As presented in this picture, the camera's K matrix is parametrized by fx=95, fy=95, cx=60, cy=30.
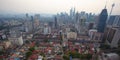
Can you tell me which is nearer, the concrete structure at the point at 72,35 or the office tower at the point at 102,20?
the concrete structure at the point at 72,35

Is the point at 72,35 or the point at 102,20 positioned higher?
the point at 102,20

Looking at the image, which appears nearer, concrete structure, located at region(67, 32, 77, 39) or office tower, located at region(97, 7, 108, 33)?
concrete structure, located at region(67, 32, 77, 39)

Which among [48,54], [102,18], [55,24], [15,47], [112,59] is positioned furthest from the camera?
[55,24]

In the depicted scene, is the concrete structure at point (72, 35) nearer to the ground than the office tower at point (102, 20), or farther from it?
nearer to the ground

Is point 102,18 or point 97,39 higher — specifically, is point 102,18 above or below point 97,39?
above

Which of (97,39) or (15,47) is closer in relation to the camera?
(15,47)

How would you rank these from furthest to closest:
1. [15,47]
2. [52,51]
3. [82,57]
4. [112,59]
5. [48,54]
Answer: [15,47] → [52,51] → [48,54] → [82,57] → [112,59]

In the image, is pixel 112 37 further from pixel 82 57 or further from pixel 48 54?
pixel 48 54

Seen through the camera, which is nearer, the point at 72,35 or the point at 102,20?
the point at 72,35

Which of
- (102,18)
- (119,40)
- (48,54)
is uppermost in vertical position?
(102,18)

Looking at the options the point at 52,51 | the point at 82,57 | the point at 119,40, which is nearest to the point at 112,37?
the point at 119,40

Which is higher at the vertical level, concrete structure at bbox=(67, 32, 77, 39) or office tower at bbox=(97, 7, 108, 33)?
office tower at bbox=(97, 7, 108, 33)
